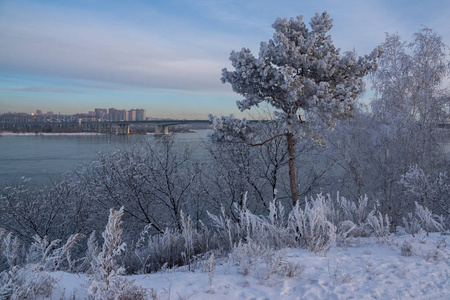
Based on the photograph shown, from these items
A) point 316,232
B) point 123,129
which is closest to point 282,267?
point 316,232

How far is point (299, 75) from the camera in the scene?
10258mm

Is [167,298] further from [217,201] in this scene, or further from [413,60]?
[413,60]

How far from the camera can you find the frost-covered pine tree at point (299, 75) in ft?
31.4

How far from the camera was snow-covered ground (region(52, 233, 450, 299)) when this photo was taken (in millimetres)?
3578

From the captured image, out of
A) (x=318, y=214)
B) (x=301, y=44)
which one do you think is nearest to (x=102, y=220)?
(x=301, y=44)

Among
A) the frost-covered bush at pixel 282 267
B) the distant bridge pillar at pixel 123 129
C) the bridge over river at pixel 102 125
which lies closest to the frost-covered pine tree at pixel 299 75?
the frost-covered bush at pixel 282 267

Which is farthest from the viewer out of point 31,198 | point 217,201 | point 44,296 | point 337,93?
point 217,201

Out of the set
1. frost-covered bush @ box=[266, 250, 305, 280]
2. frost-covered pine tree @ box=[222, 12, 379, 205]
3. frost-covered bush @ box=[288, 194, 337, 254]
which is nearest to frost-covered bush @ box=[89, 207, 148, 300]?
frost-covered bush @ box=[266, 250, 305, 280]

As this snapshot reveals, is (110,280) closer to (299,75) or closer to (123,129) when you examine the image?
(299,75)

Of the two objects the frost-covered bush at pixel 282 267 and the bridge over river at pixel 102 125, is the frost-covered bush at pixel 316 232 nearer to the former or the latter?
the frost-covered bush at pixel 282 267

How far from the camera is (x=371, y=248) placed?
17.6ft

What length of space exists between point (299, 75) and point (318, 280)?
297 inches

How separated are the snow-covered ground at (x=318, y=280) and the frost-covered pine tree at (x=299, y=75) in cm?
550

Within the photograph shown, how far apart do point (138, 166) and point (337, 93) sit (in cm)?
1038
